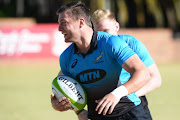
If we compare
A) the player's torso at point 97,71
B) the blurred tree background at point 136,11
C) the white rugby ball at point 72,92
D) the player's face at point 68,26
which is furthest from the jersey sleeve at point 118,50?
the blurred tree background at point 136,11

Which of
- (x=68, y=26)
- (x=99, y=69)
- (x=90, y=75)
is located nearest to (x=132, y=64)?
(x=99, y=69)

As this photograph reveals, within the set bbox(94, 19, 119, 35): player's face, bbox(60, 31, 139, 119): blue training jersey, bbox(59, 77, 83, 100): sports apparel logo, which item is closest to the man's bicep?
bbox(60, 31, 139, 119): blue training jersey

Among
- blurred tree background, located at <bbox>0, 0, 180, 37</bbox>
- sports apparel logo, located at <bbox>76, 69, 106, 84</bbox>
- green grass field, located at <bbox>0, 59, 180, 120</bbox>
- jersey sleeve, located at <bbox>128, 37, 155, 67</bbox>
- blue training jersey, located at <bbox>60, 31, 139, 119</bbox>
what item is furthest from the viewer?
blurred tree background, located at <bbox>0, 0, 180, 37</bbox>

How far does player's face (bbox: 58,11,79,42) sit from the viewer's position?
416 centimetres

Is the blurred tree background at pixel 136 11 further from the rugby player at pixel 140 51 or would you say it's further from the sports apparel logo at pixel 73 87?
the sports apparel logo at pixel 73 87

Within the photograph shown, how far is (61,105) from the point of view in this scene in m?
4.26

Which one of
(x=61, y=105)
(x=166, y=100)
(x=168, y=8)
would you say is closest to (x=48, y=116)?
(x=166, y=100)

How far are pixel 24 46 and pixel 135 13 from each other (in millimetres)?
14581

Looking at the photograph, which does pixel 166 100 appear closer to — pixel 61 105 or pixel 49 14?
pixel 61 105

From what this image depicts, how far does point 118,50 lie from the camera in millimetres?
3891

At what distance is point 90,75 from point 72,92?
0.91 feet

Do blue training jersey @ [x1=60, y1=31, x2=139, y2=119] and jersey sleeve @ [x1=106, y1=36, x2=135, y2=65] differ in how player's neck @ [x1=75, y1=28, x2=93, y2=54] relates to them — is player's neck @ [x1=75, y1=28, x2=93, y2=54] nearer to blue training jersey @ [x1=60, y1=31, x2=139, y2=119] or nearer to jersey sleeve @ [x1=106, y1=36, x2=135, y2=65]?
blue training jersey @ [x1=60, y1=31, x2=139, y2=119]

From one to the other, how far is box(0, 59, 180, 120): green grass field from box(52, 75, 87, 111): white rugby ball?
423 centimetres

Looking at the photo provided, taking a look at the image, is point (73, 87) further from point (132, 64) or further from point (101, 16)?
point (101, 16)
